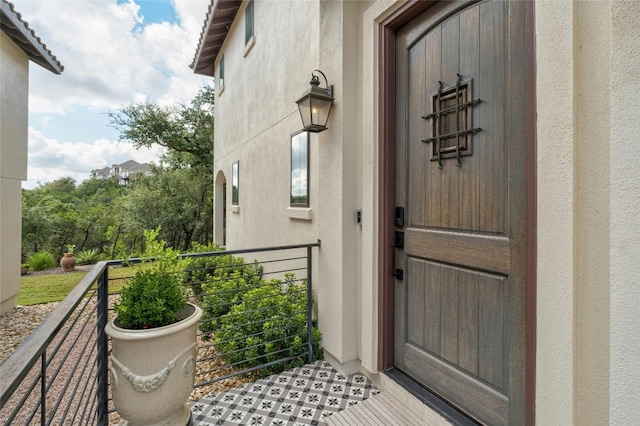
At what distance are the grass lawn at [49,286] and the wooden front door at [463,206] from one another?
5.56 meters

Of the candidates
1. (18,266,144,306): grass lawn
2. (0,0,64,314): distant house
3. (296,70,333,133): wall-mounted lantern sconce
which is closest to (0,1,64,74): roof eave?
(0,0,64,314): distant house

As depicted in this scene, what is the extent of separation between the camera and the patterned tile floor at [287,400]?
188 cm

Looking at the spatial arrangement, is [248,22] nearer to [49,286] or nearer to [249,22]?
[249,22]

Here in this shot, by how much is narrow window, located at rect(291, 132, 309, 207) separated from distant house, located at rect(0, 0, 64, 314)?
526 cm

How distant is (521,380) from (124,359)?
78.6 inches

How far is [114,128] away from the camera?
12117 mm

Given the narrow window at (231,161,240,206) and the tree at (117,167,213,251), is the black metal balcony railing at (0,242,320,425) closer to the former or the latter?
the narrow window at (231,161,240,206)

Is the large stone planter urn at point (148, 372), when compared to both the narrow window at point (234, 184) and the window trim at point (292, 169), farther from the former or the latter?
the narrow window at point (234, 184)

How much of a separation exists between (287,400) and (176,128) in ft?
42.1

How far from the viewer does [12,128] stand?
17.7 feet

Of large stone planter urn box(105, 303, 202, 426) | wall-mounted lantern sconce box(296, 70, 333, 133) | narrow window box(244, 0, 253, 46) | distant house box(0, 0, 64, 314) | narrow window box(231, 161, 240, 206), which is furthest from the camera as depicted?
narrow window box(231, 161, 240, 206)

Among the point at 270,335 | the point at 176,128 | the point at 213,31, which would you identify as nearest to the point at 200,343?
the point at 270,335

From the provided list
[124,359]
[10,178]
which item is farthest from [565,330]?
[10,178]

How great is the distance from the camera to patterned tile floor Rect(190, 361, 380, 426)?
1883mm
